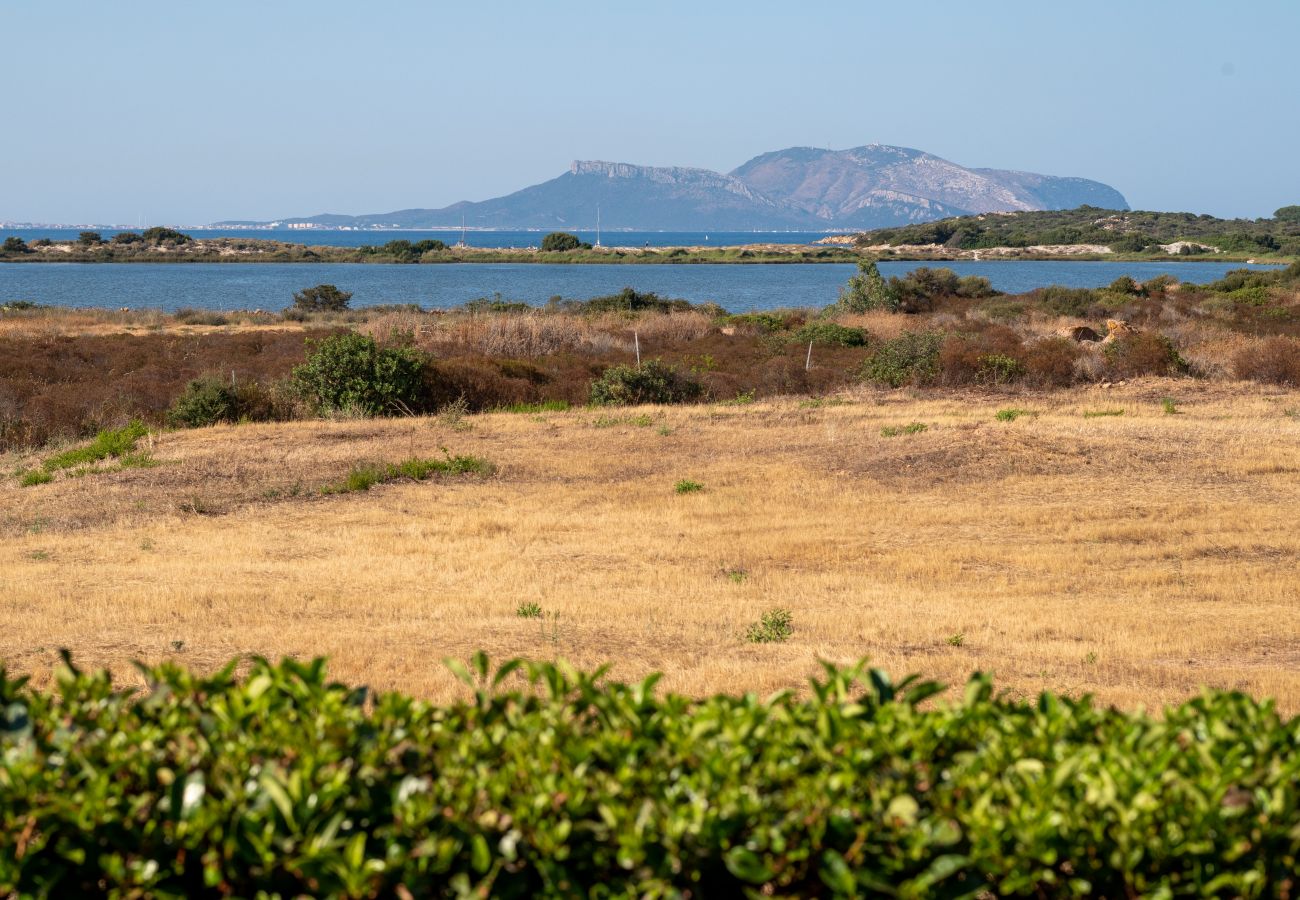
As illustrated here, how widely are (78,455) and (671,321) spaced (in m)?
23.5

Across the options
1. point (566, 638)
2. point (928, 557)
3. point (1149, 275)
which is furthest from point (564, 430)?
point (1149, 275)

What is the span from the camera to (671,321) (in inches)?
1582

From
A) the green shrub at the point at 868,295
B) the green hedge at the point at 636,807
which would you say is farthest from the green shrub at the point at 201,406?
the green shrub at the point at 868,295

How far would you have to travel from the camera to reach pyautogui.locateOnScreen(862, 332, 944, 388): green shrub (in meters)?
28.9

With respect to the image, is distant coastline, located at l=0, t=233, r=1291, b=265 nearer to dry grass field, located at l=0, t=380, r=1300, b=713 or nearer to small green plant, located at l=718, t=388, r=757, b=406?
small green plant, located at l=718, t=388, r=757, b=406

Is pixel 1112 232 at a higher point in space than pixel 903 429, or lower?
higher

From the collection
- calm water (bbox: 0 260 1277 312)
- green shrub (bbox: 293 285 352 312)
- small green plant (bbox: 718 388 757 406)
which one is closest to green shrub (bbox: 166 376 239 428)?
small green plant (bbox: 718 388 757 406)

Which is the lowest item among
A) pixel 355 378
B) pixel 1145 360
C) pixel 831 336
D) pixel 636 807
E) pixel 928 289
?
pixel 355 378

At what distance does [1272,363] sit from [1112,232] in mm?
138033

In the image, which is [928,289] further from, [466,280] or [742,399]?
[466,280]

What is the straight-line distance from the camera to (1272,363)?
94.9ft

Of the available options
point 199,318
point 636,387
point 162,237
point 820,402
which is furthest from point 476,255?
point 820,402

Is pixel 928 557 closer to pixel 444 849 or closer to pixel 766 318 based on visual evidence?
pixel 444 849

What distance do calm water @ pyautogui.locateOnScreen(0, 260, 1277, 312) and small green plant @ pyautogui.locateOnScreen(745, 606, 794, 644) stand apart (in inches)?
2099
